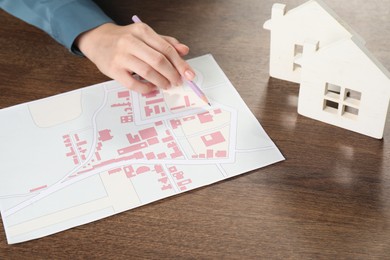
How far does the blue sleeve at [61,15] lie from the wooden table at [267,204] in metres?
0.10

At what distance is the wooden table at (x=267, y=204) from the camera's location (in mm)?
853

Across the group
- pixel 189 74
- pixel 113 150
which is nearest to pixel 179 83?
pixel 189 74

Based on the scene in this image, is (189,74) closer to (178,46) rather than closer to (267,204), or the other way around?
(178,46)

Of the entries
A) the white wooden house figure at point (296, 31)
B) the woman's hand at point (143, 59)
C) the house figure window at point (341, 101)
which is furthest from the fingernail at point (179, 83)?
the house figure window at point (341, 101)

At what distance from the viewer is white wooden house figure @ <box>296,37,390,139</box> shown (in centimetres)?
92

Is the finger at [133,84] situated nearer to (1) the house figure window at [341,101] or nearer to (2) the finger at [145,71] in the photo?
(2) the finger at [145,71]

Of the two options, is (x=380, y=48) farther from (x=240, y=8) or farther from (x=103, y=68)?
(x=103, y=68)

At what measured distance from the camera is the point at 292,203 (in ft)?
2.98

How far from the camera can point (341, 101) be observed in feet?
3.22

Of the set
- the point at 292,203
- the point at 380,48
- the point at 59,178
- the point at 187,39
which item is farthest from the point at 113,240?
the point at 380,48

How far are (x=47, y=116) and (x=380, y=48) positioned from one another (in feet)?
2.11

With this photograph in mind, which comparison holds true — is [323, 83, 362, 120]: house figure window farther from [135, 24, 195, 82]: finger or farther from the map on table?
[135, 24, 195, 82]: finger

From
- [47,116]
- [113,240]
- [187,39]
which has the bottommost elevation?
[113,240]

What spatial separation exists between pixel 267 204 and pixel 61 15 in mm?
639
